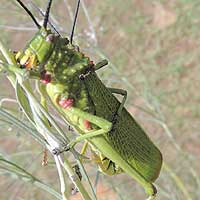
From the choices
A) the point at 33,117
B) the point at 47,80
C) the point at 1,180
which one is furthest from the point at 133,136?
the point at 1,180

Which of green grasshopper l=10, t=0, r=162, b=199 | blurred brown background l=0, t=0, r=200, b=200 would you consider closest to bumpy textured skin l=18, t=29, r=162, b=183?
green grasshopper l=10, t=0, r=162, b=199

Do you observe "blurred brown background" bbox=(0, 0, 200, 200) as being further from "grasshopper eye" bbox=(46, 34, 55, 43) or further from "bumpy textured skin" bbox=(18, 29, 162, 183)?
"grasshopper eye" bbox=(46, 34, 55, 43)

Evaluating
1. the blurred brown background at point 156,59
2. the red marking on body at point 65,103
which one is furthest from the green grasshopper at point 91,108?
the blurred brown background at point 156,59

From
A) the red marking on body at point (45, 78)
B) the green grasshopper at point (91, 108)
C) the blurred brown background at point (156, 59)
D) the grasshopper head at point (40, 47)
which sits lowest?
the blurred brown background at point (156, 59)

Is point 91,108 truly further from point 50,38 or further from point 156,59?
point 156,59

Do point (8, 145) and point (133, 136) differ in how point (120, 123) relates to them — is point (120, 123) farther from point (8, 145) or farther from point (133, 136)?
point (8, 145)

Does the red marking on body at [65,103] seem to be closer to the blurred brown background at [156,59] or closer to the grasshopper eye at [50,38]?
the grasshopper eye at [50,38]

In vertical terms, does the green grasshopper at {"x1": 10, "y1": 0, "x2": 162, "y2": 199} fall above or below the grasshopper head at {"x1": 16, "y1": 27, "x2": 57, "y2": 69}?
below

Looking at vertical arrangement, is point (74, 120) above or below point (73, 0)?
above

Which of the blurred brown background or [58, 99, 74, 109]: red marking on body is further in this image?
the blurred brown background
